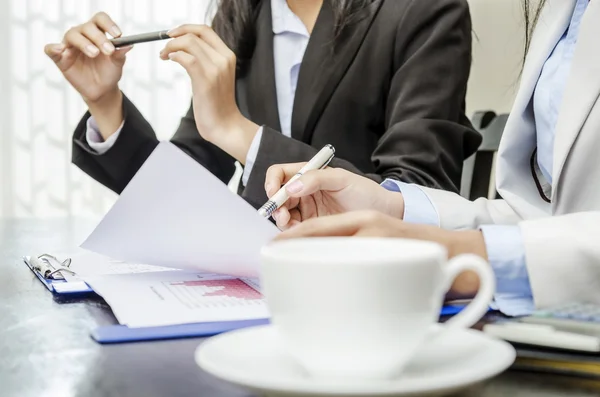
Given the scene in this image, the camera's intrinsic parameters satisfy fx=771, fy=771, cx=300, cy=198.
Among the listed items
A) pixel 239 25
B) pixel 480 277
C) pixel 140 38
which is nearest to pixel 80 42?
pixel 140 38

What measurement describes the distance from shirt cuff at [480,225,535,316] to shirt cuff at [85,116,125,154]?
34.2 inches

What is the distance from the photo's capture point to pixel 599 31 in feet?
2.67

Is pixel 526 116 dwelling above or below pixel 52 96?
above

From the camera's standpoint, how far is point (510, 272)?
1.92 ft

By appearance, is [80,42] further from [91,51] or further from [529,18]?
[529,18]

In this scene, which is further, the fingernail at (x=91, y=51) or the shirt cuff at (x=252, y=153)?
the fingernail at (x=91, y=51)

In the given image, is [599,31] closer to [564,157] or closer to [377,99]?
[564,157]

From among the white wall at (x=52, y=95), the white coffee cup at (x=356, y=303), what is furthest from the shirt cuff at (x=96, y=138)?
the white wall at (x=52, y=95)

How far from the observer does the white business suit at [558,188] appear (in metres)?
0.56

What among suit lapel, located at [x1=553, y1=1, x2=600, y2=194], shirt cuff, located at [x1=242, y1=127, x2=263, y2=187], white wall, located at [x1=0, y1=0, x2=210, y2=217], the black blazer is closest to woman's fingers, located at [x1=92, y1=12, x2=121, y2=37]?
the black blazer

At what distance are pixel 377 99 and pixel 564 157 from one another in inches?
17.8

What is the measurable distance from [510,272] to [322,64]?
2.33ft

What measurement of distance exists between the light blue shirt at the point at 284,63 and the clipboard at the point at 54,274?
0.51 m

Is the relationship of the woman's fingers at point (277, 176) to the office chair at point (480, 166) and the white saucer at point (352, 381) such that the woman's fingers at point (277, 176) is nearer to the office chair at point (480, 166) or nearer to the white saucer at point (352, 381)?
the white saucer at point (352, 381)
